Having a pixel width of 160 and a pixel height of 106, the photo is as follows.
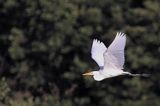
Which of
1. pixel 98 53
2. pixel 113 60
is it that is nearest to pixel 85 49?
pixel 98 53

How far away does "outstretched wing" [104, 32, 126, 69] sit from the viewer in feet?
31.0

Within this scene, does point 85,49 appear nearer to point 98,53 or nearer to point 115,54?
point 98,53

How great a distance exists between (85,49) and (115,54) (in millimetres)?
9817

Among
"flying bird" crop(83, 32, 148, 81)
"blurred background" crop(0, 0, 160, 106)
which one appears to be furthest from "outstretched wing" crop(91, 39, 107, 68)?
"blurred background" crop(0, 0, 160, 106)

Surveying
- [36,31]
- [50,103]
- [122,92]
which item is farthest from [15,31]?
[50,103]

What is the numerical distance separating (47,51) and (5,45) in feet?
7.23

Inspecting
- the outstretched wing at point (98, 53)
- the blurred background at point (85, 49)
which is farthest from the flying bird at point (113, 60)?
the blurred background at point (85, 49)

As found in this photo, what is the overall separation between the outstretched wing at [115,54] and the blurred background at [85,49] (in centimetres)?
862

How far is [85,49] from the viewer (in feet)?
63.3

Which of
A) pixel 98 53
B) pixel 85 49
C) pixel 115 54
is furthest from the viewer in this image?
pixel 85 49

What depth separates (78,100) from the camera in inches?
768

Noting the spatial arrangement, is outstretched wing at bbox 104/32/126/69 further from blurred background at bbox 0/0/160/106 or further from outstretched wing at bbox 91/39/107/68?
blurred background at bbox 0/0/160/106

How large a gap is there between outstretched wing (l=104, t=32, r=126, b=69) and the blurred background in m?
8.62

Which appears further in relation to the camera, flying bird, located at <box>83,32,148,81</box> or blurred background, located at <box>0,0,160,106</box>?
blurred background, located at <box>0,0,160,106</box>
